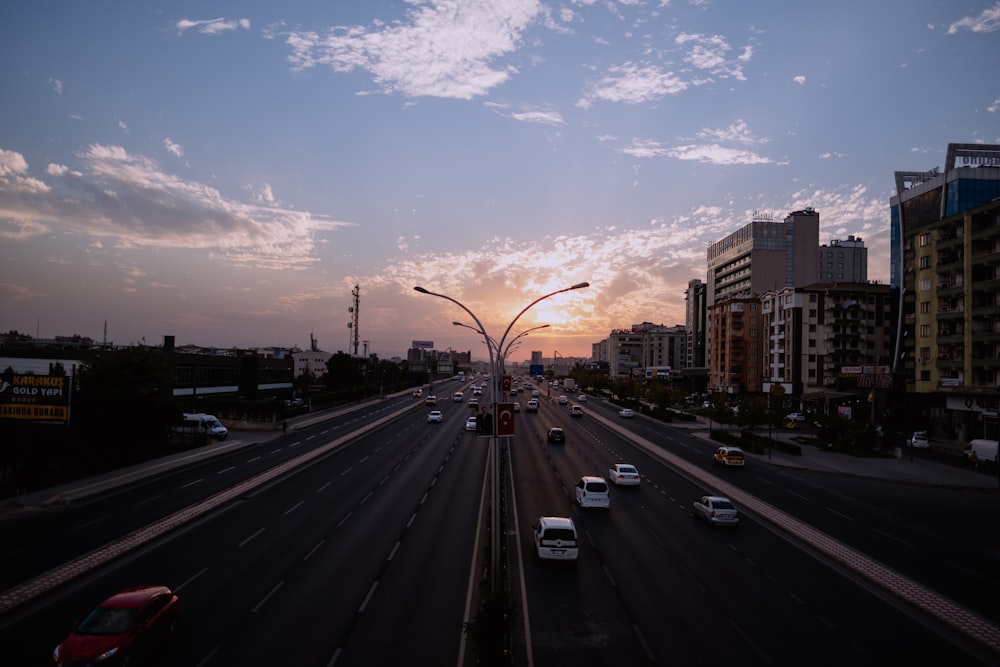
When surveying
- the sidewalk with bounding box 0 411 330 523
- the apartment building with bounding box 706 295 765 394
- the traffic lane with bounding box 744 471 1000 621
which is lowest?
the sidewalk with bounding box 0 411 330 523

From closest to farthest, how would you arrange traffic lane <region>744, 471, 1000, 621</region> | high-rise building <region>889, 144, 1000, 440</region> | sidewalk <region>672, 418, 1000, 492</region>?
traffic lane <region>744, 471, 1000, 621</region> → sidewalk <region>672, 418, 1000, 492</region> → high-rise building <region>889, 144, 1000, 440</region>

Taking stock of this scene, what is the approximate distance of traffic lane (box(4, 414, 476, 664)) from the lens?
1559cm

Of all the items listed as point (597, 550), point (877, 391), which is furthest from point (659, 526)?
point (877, 391)

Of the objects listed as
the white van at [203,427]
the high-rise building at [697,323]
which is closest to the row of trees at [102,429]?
the white van at [203,427]

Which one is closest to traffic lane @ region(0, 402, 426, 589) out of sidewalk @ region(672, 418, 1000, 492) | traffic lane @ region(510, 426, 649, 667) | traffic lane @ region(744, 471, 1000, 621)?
traffic lane @ region(510, 426, 649, 667)

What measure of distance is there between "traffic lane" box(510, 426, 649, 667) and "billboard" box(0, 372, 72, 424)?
2550cm

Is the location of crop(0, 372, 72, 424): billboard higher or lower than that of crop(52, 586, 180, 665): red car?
higher

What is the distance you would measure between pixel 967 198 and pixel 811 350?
2870 centimetres

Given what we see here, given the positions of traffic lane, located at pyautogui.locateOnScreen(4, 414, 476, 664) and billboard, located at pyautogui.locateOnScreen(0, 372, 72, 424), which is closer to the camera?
traffic lane, located at pyautogui.locateOnScreen(4, 414, 476, 664)

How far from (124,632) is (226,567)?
7152mm

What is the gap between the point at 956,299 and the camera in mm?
61812

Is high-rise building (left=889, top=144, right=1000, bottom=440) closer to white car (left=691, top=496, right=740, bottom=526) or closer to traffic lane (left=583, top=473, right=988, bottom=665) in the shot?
white car (left=691, top=496, right=740, bottom=526)

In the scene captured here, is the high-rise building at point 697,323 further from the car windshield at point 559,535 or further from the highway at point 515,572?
the car windshield at point 559,535

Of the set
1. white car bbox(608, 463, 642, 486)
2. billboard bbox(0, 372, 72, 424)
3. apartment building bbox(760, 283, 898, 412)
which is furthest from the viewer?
apartment building bbox(760, 283, 898, 412)
